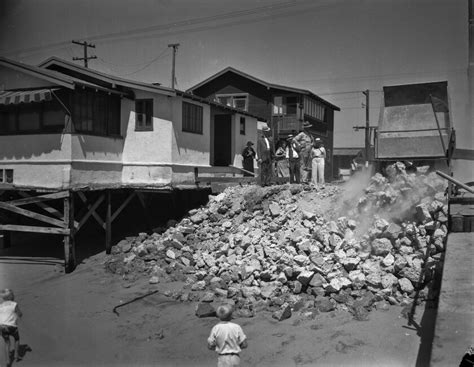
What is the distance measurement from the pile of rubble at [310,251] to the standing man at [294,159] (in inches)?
44.6

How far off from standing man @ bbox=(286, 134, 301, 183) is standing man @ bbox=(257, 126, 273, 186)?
2.37ft

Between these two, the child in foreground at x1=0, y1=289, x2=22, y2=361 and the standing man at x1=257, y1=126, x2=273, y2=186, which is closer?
the child in foreground at x1=0, y1=289, x2=22, y2=361

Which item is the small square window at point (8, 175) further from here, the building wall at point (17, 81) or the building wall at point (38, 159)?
the building wall at point (17, 81)

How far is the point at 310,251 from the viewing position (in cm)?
1076

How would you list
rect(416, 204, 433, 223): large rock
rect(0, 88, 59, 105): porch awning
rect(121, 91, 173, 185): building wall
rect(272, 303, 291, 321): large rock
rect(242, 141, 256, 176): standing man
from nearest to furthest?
rect(272, 303, 291, 321): large rock < rect(416, 204, 433, 223): large rock < rect(0, 88, 59, 105): porch awning < rect(121, 91, 173, 185): building wall < rect(242, 141, 256, 176): standing man

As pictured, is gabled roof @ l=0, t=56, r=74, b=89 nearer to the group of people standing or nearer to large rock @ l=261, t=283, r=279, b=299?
the group of people standing

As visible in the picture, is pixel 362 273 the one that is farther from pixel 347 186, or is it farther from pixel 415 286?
pixel 347 186

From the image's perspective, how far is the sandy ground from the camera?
24.7ft

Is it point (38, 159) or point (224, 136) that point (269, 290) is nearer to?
point (38, 159)

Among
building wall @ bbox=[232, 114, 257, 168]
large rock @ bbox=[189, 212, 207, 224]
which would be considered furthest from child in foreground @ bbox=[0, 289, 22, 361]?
building wall @ bbox=[232, 114, 257, 168]

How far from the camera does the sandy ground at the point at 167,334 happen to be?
754 centimetres

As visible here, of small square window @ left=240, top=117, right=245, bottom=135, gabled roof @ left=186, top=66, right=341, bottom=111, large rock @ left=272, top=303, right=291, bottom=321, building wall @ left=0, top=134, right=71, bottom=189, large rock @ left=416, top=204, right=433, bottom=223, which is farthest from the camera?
gabled roof @ left=186, top=66, right=341, bottom=111

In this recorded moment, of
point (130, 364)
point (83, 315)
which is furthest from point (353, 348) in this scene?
point (83, 315)

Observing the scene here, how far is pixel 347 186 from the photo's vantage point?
44.9 feet
